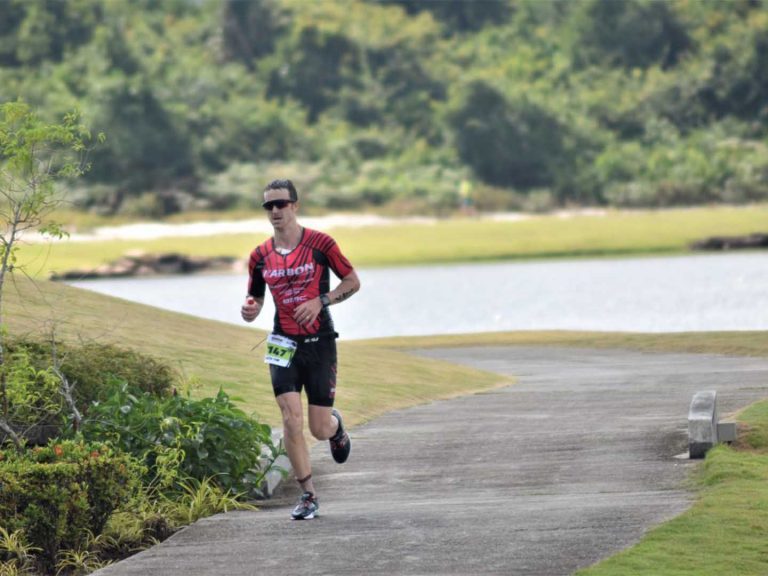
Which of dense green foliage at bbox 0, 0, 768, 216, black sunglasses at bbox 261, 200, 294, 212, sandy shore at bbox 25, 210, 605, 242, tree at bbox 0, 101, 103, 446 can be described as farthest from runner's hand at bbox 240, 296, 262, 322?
dense green foliage at bbox 0, 0, 768, 216

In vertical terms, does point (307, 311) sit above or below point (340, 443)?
above

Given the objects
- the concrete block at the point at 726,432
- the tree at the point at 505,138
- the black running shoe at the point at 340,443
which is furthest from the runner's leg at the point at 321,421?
the tree at the point at 505,138

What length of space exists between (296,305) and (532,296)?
56.1m

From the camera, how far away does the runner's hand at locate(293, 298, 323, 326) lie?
42.5 ft

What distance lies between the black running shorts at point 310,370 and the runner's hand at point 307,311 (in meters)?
0.19

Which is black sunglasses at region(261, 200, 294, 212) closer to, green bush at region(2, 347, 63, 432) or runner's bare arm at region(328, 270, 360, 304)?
runner's bare arm at region(328, 270, 360, 304)

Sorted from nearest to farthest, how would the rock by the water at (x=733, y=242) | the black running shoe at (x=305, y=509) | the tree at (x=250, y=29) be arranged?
1. the black running shoe at (x=305, y=509)
2. the rock by the water at (x=733, y=242)
3. the tree at (x=250, y=29)

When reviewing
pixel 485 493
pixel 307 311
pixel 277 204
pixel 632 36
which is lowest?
pixel 485 493

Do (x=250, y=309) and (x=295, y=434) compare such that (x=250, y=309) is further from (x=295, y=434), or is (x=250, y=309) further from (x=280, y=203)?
(x=295, y=434)

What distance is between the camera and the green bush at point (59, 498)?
1213cm

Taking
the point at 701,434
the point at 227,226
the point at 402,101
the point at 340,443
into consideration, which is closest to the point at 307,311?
the point at 340,443

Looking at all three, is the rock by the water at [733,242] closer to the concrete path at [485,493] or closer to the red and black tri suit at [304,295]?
the concrete path at [485,493]

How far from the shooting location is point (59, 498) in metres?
12.1

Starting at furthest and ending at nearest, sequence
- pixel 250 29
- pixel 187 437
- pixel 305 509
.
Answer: pixel 250 29 → pixel 187 437 → pixel 305 509
